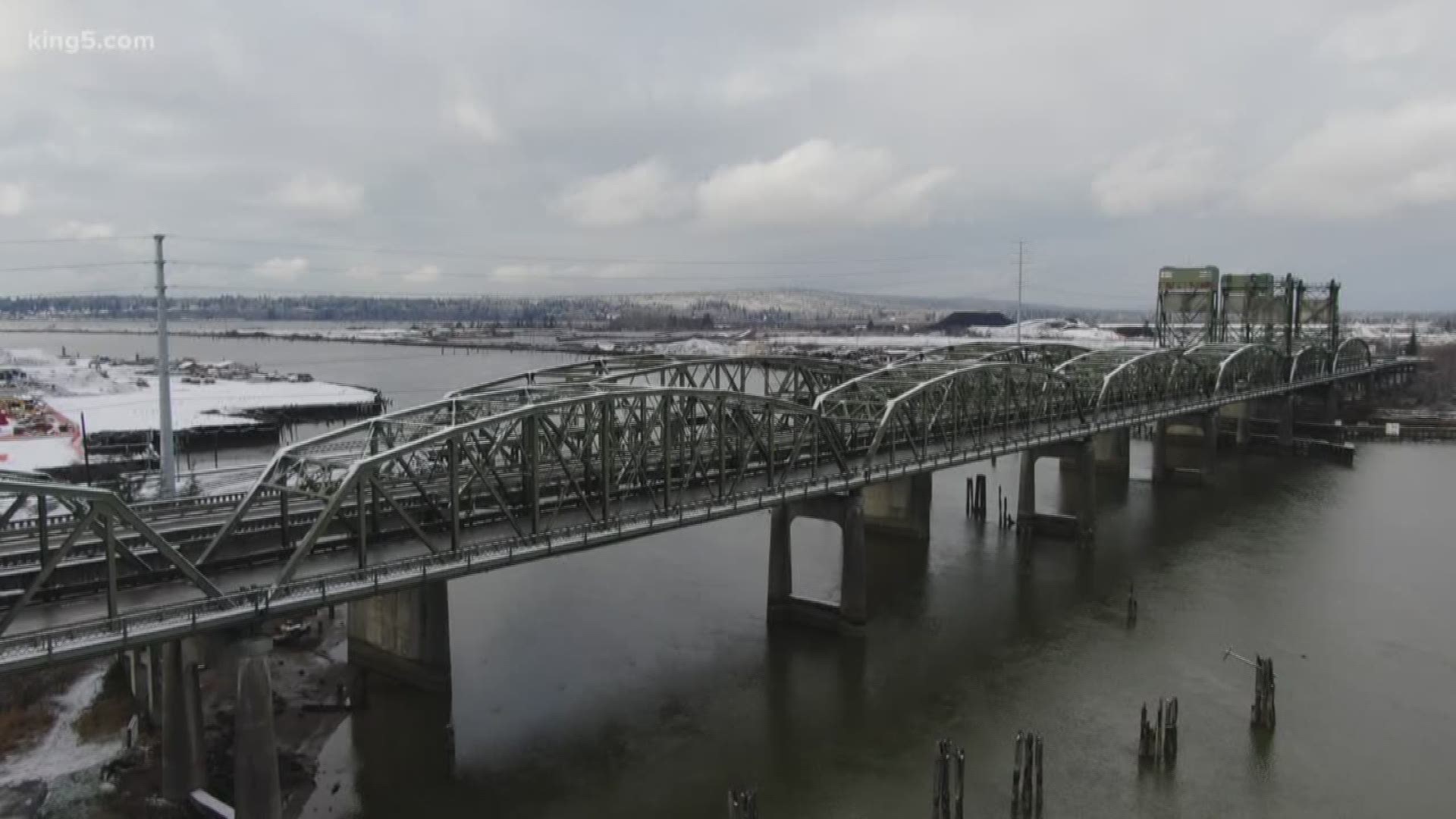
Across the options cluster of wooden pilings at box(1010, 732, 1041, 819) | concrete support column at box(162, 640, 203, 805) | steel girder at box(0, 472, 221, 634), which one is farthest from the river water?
steel girder at box(0, 472, 221, 634)

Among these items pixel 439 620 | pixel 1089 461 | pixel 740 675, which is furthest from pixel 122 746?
pixel 1089 461

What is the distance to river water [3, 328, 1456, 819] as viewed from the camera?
26.1 meters

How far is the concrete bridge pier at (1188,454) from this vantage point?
69000 mm

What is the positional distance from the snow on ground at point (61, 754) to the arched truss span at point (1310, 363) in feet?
313

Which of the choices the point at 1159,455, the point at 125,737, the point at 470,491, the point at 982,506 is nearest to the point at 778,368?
the point at 982,506

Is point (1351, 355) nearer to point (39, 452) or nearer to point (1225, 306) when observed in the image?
point (1225, 306)

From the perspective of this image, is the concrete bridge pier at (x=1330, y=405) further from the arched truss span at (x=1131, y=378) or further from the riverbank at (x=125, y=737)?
the riverbank at (x=125, y=737)

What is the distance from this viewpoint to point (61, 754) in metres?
26.5

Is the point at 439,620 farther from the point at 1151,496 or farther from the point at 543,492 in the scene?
the point at 1151,496

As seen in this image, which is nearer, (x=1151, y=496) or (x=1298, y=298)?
(x=1151, y=496)

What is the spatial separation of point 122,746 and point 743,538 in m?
30.4

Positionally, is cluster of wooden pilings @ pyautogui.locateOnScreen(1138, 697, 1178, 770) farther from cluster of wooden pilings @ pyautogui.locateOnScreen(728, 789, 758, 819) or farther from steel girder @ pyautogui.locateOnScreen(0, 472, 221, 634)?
steel girder @ pyautogui.locateOnScreen(0, 472, 221, 634)

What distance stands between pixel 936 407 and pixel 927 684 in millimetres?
18700

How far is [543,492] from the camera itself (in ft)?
109
